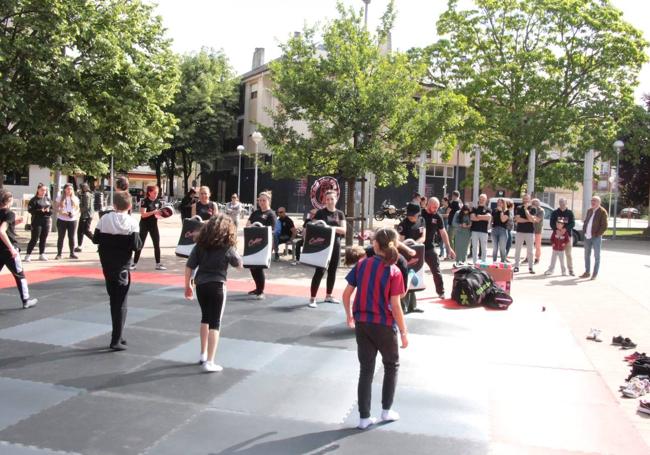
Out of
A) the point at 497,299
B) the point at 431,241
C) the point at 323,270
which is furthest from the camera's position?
the point at 431,241

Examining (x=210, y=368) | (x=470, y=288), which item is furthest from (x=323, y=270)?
(x=210, y=368)

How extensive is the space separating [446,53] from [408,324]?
24.3 meters

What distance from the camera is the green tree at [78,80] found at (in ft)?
51.9

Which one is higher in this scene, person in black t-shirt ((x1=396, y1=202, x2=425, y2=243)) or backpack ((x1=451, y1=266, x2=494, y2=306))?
person in black t-shirt ((x1=396, y1=202, x2=425, y2=243))

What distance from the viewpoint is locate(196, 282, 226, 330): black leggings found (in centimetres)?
593

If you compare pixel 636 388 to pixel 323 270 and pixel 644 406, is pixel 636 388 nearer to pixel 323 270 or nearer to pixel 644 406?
pixel 644 406

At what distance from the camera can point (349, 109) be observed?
1577cm

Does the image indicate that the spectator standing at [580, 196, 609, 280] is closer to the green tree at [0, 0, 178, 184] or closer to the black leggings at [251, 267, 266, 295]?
the black leggings at [251, 267, 266, 295]

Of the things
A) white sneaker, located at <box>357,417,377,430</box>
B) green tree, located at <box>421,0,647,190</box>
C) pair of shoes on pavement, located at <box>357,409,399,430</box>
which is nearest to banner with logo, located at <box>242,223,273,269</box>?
pair of shoes on pavement, located at <box>357,409,399,430</box>

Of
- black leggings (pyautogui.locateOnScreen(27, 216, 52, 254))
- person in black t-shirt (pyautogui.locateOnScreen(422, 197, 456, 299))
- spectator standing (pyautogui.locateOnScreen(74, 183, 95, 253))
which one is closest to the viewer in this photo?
person in black t-shirt (pyautogui.locateOnScreen(422, 197, 456, 299))

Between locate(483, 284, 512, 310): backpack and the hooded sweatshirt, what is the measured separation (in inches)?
242

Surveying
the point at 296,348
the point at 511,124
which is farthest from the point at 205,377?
Answer: the point at 511,124

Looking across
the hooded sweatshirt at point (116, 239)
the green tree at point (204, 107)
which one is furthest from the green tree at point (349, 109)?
the green tree at point (204, 107)

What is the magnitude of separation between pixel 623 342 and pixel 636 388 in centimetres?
204
